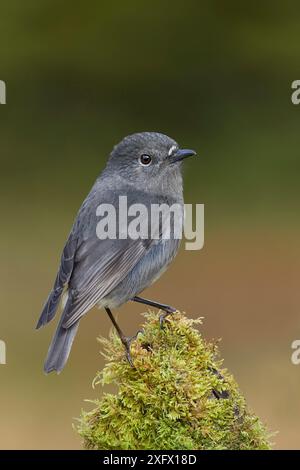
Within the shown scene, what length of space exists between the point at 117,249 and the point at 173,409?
1213 mm

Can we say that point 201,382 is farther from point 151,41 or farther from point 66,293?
point 151,41

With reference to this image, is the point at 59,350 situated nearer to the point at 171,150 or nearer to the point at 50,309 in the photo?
the point at 50,309

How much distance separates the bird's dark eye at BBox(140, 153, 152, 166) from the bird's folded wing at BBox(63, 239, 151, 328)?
0.49m

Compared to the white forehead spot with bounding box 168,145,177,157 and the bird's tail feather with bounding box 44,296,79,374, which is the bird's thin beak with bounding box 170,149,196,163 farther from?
the bird's tail feather with bounding box 44,296,79,374

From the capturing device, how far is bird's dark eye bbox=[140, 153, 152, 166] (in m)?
4.71

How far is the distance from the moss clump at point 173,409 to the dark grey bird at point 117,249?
0.44 m

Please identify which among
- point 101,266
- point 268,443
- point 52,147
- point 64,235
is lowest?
point 268,443

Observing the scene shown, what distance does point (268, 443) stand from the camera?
130 inches

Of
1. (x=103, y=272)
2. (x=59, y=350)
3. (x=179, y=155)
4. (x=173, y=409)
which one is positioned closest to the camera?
(x=173, y=409)

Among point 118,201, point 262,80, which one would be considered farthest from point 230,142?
point 118,201

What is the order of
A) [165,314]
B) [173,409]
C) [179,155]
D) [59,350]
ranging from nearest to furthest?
1. [173,409]
2. [165,314]
3. [59,350]
4. [179,155]

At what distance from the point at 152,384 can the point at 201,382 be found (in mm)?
169

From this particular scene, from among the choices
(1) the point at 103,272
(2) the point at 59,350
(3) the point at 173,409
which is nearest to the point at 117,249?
(1) the point at 103,272

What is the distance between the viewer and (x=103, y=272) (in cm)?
422
